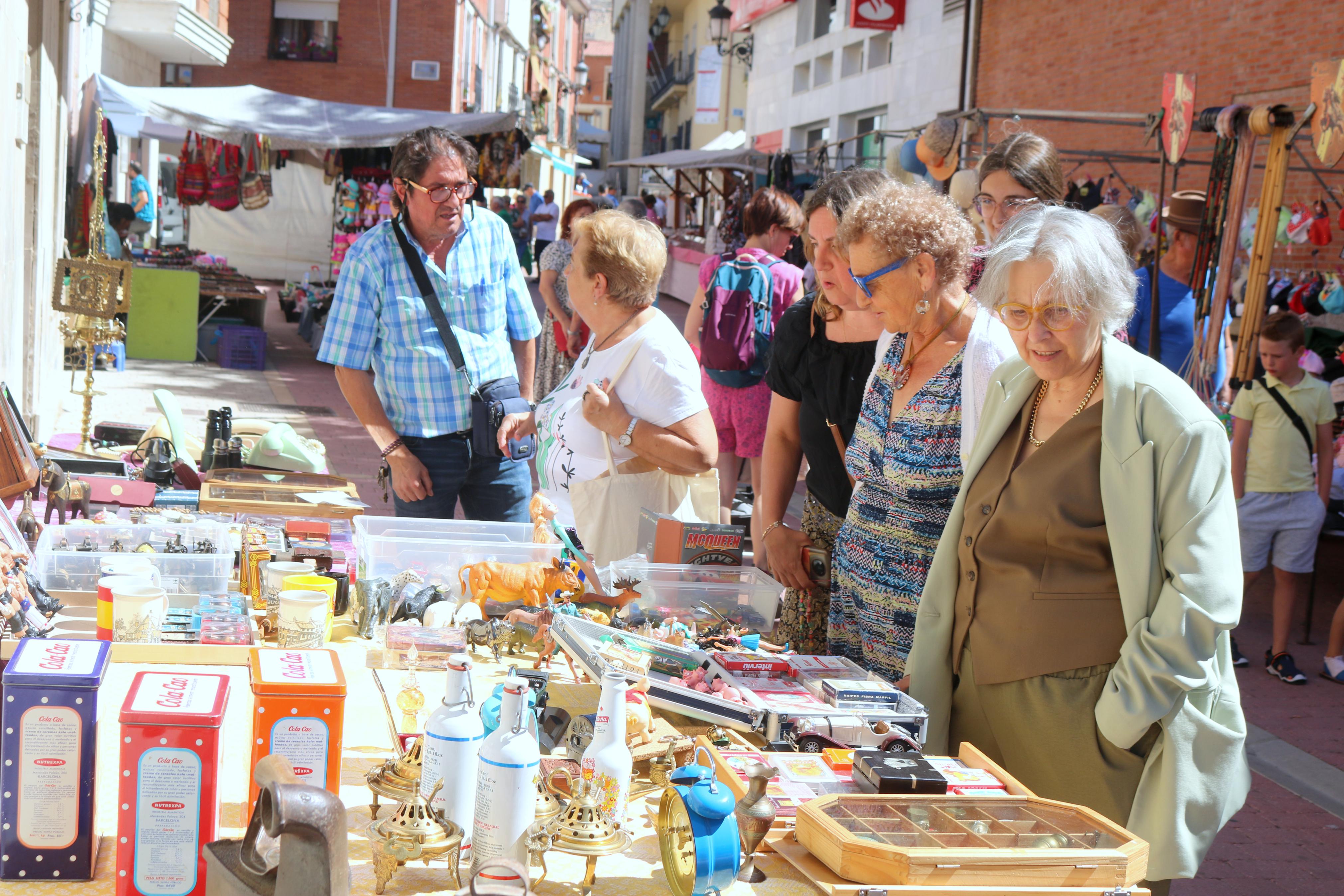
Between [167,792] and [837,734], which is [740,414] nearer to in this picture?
[837,734]

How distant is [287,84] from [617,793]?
27924 millimetres

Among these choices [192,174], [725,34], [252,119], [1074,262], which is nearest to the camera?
[1074,262]

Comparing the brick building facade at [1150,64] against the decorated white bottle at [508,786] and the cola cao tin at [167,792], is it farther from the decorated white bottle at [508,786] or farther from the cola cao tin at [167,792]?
the cola cao tin at [167,792]

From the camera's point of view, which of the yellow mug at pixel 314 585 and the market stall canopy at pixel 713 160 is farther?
the market stall canopy at pixel 713 160

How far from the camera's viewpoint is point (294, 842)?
4.36 ft

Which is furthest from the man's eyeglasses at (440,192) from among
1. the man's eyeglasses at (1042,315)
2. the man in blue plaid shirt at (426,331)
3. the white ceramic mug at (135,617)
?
the man's eyeglasses at (1042,315)

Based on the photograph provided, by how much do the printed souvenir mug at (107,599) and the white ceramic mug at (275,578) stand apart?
12.2 inches

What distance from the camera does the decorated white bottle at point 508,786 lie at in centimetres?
159

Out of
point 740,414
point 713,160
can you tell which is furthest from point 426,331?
point 713,160

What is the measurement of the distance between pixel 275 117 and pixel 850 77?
37.0 ft

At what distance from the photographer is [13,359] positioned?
6758 mm

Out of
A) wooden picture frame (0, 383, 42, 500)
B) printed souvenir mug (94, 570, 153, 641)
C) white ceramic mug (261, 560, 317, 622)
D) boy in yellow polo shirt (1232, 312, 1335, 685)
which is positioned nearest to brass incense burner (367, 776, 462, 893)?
printed souvenir mug (94, 570, 153, 641)

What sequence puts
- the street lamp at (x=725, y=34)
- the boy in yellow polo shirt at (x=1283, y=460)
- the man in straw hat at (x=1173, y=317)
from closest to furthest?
1. the man in straw hat at (x=1173, y=317)
2. the boy in yellow polo shirt at (x=1283, y=460)
3. the street lamp at (x=725, y=34)

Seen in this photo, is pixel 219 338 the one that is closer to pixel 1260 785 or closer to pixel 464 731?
pixel 1260 785
